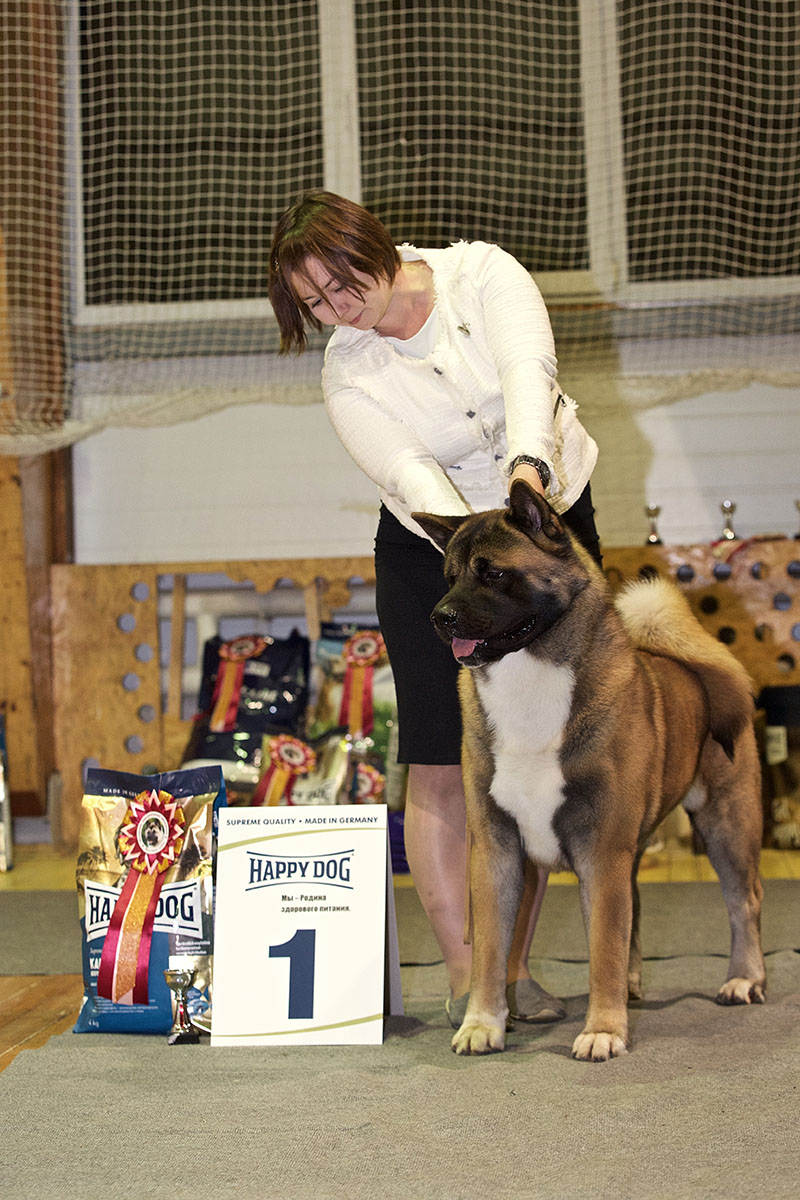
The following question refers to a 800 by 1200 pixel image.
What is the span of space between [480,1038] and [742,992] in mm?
616

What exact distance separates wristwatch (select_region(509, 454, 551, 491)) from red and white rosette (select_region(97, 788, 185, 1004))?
0.98 meters

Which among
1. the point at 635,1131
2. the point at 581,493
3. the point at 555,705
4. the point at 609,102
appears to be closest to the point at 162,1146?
the point at 635,1131

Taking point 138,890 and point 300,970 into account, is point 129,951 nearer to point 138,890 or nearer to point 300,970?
point 138,890

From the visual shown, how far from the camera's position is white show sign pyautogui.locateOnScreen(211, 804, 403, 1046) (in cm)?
217

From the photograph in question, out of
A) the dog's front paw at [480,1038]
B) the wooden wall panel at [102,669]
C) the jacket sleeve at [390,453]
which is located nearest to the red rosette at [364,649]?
the wooden wall panel at [102,669]

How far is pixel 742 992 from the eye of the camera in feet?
7.57

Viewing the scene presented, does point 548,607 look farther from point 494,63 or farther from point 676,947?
point 494,63

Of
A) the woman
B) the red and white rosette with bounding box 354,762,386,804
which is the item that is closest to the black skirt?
the woman

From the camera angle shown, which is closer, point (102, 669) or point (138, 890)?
point (138, 890)

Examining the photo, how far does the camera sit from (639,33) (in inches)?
205

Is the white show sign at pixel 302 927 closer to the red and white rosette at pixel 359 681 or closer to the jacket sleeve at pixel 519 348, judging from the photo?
the jacket sleeve at pixel 519 348

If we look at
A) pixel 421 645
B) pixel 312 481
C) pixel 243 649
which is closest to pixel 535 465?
pixel 421 645

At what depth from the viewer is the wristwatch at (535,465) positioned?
6.38 ft

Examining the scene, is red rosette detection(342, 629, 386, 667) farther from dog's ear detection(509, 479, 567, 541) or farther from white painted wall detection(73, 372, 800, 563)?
dog's ear detection(509, 479, 567, 541)
